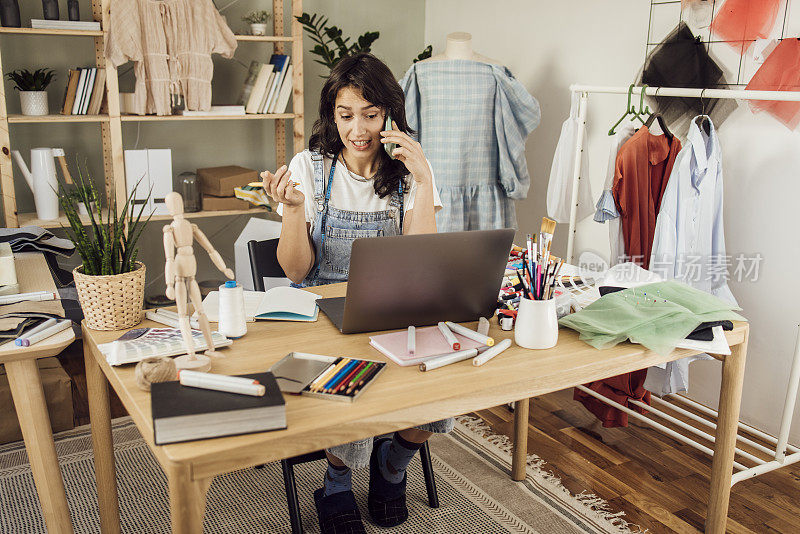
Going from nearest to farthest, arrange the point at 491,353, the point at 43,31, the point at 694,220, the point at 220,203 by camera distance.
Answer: the point at 491,353
the point at 694,220
the point at 43,31
the point at 220,203

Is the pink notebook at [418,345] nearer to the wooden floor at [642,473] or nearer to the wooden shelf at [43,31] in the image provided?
the wooden floor at [642,473]

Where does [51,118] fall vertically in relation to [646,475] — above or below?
above

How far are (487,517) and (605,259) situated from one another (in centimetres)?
158

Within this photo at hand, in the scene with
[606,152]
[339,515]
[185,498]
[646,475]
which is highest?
[606,152]

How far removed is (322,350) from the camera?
1.35 meters

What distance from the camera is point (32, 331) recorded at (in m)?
1.47

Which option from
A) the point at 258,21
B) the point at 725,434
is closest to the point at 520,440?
the point at 725,434

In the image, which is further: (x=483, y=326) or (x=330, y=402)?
(x=483, y=326)

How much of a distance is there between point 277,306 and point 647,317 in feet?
2.68

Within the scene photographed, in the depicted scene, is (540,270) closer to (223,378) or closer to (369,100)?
(223,378)

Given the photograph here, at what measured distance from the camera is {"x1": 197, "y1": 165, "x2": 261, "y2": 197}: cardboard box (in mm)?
3547

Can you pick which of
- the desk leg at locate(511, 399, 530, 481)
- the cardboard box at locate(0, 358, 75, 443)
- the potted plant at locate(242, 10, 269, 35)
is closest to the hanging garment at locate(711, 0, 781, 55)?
the desk leg at locate(511, 399, 530, 481)

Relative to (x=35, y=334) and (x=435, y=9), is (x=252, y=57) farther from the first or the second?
(x=35, y=334)

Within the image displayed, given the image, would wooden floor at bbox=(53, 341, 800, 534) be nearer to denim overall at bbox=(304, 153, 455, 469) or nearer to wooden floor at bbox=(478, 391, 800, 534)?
wooden floor at bbox=(478, 391, 800, 534)
